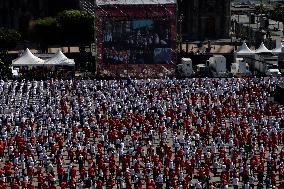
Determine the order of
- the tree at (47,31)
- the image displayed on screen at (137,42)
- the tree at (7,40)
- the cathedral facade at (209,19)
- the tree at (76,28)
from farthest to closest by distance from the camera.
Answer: the cathedral facade at (209,19), the tree at (47,31), the tree at (76,28), the tree at (7,40), the image displayed on screen at (137,42)

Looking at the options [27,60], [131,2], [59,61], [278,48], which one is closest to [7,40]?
[27,60]

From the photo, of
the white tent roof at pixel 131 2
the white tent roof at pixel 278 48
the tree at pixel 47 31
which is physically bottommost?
the white tent roof at pixel 278 48

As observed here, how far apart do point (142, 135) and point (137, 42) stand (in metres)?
28.9

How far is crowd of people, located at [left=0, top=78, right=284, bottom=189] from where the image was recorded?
3816 cm

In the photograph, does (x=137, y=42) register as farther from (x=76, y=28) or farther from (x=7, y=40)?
(x=7, y=40)

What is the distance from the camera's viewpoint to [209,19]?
110 m

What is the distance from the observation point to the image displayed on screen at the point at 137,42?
247ft

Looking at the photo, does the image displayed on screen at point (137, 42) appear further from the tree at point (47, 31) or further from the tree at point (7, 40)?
the tree at point (47, 31)

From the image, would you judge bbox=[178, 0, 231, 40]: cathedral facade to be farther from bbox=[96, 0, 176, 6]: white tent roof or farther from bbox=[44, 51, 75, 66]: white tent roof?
bbox=[44, 51, 75, 66]: white tent roof

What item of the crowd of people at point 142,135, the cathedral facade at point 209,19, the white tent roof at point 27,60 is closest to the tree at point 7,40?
the white tent roof at point 27,60

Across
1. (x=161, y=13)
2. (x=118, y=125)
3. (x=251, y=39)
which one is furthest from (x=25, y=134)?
(x=251, y=39)

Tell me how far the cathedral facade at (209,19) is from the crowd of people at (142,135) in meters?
43.3

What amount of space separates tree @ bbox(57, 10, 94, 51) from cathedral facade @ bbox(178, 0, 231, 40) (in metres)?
19.7

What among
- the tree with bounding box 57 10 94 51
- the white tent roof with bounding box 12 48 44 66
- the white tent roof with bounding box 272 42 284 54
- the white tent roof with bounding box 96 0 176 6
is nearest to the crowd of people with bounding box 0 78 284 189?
the white tent roof with bounding box 12 48 44 66
